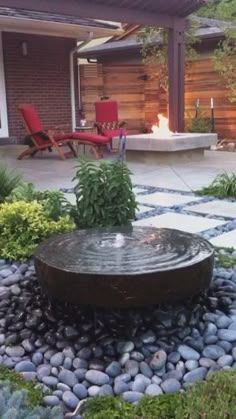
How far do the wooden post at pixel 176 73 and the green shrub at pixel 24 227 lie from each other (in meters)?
6.18

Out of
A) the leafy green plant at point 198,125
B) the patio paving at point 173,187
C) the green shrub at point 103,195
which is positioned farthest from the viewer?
the leafy green plant at point 198,125

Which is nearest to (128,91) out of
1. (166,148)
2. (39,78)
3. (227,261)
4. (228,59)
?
(39,78)

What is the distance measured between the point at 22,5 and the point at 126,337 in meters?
5.43

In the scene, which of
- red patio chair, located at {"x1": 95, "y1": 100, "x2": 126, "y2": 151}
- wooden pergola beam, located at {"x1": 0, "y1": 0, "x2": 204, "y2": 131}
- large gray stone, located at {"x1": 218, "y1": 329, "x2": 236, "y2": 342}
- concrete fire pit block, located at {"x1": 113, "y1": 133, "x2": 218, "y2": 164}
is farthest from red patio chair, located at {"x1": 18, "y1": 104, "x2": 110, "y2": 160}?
large gray stone, located at {"x1": 218, "y1": 329, "x2": 236, "y2": 342}

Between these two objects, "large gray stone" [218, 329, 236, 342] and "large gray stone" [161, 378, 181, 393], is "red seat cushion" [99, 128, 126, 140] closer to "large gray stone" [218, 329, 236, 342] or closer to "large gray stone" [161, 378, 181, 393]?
"large gray stone" [218, 329, 236, 342]

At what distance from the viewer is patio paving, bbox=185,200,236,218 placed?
15.9 feet

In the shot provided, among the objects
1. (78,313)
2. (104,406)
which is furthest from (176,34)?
(104,406)

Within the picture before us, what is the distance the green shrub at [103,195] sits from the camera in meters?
3.75

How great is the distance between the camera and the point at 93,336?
2449 millimetres

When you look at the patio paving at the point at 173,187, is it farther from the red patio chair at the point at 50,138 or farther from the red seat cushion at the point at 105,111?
the red seat cushion at the point at 105,111

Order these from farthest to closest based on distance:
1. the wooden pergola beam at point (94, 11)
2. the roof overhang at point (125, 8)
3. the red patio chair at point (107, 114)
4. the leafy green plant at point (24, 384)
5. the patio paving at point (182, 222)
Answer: the red patio chair at point (107, 114), the roof overhang at point (125, 8), the wooden pergola beam at point (94, 11), the patio paving at point (182, 222), the leafy green plant at point (24, 384)

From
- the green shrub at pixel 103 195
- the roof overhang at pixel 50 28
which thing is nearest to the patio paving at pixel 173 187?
the green shrub at pixel 103 195

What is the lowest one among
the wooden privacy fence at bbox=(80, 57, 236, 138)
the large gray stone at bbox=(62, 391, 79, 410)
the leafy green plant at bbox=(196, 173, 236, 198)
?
the large gray stone at bbox=(62, 391, 79, 410)

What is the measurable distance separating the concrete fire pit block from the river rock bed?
542 centimetres
